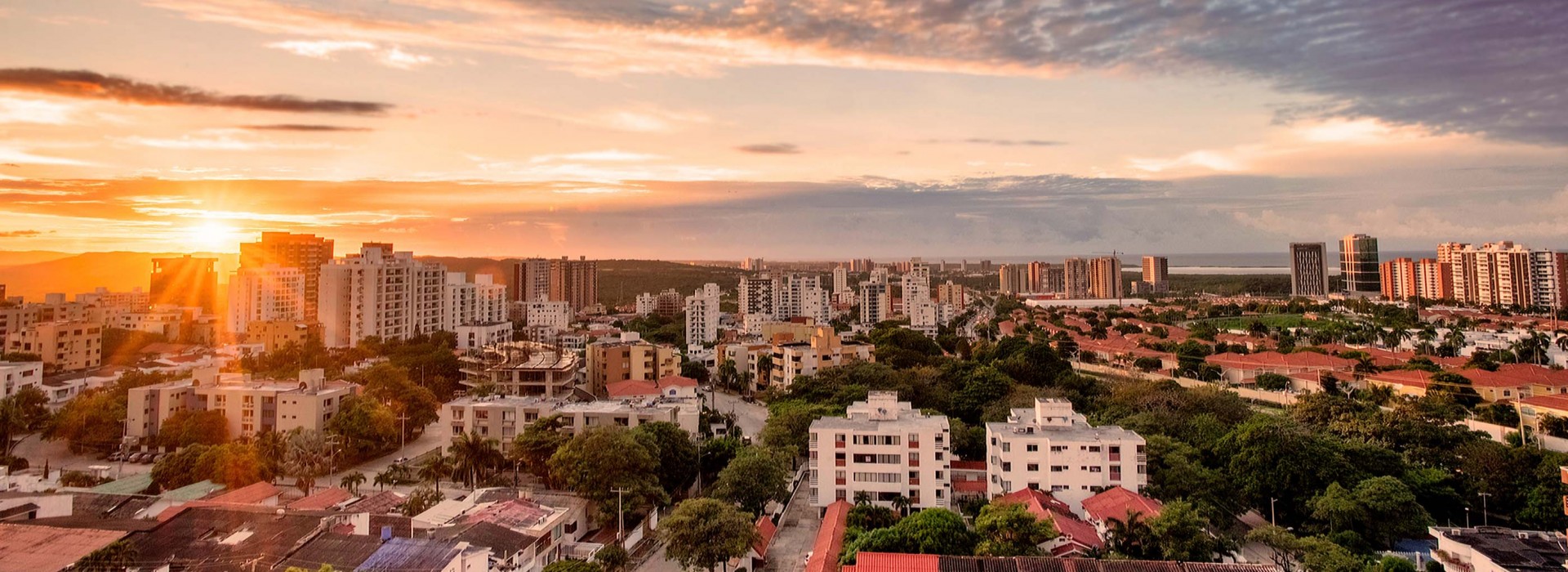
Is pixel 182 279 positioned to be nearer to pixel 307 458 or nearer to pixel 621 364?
pixel 621 364

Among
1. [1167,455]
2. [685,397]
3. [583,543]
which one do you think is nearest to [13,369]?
[685,397]

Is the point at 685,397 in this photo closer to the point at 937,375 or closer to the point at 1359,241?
the point at 937,375

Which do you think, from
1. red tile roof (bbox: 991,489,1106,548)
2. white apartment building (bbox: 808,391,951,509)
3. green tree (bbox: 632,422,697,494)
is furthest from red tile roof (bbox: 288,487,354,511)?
red tile roof (bbox: 991,489,1106,548)

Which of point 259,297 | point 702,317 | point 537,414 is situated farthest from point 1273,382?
point 259,297

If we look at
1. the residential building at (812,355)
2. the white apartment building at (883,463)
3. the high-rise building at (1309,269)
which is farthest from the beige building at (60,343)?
the high-rise building at (1309,269)

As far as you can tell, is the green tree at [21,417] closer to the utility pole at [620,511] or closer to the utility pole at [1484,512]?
the utility pole at [620,511]

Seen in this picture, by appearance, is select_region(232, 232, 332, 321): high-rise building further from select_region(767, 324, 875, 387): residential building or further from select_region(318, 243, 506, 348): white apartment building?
select_region(767, 324, 875, 387): residential building
